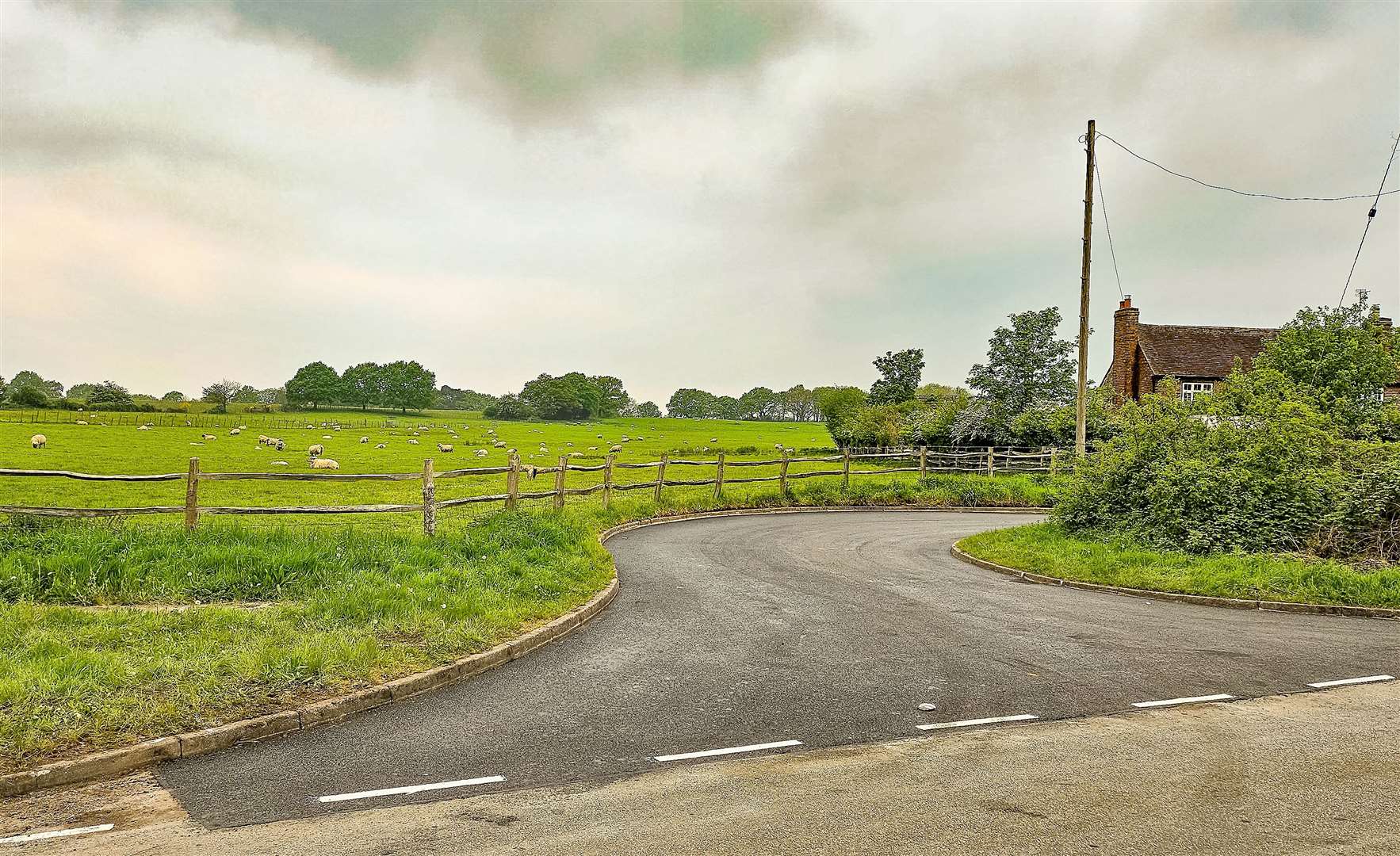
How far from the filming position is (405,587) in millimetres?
9188

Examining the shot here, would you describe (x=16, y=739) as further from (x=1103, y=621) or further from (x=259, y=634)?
(x=1103, y=621)

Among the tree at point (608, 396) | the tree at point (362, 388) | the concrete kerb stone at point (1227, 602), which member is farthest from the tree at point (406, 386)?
the concrete kerb stone at point (1227, 602)

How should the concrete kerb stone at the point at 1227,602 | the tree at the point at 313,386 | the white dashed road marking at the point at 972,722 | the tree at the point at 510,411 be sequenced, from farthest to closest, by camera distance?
the tree at the point at 510,411, the tree at the point at 313,386, the concrete kerb stone at the point at 1227,602, the white dashed road marking at the point at 972,722

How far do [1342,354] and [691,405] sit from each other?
472ft

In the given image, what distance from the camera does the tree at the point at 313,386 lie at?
119 m

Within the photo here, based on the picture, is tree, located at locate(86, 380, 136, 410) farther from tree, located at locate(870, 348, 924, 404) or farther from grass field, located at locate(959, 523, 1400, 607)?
grass field, located at locate(959, 523, 1400, 607)

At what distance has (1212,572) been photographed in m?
12.7

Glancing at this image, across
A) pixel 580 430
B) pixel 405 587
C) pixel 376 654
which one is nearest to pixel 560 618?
pixel 405 587

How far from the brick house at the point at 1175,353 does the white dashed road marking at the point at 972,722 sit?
45.5 metres

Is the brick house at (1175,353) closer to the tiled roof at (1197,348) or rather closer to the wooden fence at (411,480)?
the tiled roof at (1197,348)

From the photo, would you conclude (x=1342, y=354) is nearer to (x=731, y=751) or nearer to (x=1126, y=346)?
(x=1126, y=346)

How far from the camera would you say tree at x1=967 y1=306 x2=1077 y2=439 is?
51.3 metres

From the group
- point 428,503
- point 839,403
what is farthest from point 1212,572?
point 839,403

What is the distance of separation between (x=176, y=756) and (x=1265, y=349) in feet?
168
